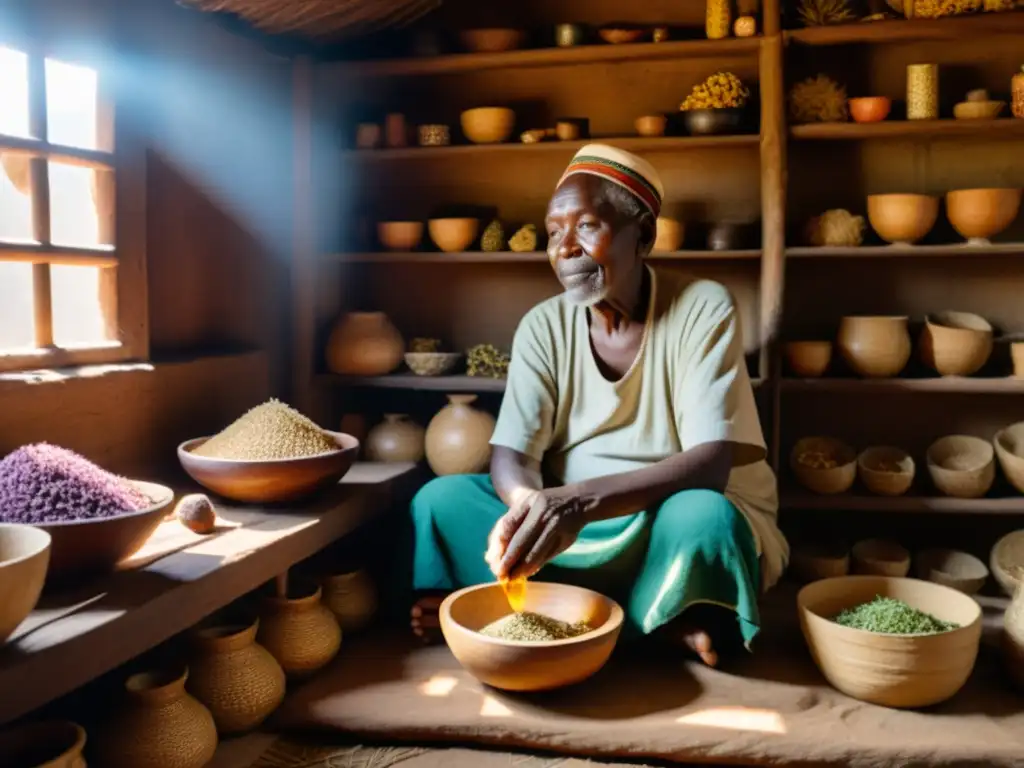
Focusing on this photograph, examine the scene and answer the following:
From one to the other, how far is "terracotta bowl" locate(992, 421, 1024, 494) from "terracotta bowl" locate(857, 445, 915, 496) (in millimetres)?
275

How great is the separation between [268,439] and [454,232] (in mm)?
1275

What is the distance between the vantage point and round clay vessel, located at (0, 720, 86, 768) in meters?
1.66

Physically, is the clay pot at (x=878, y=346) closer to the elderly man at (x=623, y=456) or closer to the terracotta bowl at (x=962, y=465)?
the terracotta bowl at (x=962, y=465)

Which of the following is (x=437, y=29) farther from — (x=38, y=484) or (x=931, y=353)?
(x=38, y=484)

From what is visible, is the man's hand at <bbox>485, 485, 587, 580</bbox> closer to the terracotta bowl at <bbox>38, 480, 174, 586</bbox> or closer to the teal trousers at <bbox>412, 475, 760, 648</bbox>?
the teal trousers at <bbox>412, 475, 760, 648</bbox>

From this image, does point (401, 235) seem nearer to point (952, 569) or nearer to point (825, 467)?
point (825, 467)

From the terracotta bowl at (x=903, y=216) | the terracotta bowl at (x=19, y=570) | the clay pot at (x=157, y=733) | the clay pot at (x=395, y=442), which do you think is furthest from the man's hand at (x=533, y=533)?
the terracotta bowl at (x=903, y=216)

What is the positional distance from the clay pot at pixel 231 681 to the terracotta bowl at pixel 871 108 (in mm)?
2438

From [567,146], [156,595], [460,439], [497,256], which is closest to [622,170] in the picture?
[567,146]

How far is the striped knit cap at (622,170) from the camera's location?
8.41 feet

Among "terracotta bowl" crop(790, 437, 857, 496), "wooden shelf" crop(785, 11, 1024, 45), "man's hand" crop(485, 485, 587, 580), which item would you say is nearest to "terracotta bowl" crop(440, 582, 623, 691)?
"man's hand" crop(485, 485, 587, 580)

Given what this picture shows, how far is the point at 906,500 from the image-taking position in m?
3.11

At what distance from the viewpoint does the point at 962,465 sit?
3285 millimetres

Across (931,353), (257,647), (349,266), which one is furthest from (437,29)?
(257,647)
